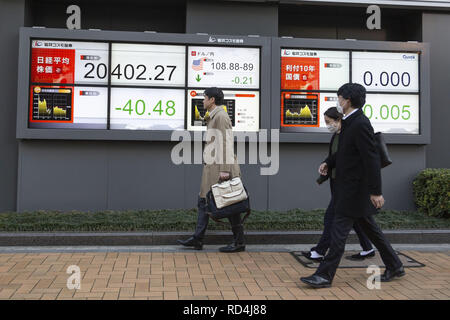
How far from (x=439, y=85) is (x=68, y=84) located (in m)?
6.54

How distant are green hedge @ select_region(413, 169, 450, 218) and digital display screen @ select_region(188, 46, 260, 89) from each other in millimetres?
3208

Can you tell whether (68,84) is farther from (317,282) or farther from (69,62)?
(317,282)

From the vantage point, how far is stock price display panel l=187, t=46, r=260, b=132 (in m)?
8.34

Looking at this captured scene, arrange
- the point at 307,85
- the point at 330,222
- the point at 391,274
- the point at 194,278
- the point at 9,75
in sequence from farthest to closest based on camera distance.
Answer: the point at 307,85 → the point at 9,75 → the point at 330,222 → the point at 194,278 → the point at 391,274

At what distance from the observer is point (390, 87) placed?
8766mm

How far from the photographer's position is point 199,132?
26.8 ft

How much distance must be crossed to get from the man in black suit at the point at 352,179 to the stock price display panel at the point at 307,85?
3.60 metres

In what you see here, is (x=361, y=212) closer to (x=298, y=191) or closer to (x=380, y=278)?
(x=380, y=278)

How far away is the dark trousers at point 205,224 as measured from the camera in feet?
20.5

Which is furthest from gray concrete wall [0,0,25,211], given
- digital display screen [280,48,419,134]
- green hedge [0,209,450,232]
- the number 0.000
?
the number 0.000

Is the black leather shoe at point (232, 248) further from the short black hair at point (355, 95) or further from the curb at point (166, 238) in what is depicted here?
the short black hair at point (355, 95)

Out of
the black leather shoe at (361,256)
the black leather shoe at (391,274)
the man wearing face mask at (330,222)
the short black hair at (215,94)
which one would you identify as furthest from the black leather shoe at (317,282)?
the short black hair at (215,94)

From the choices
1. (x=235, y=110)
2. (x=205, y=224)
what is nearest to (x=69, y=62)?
(x=235, y=110)

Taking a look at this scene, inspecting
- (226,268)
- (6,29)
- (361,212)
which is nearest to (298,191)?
(226,268)
